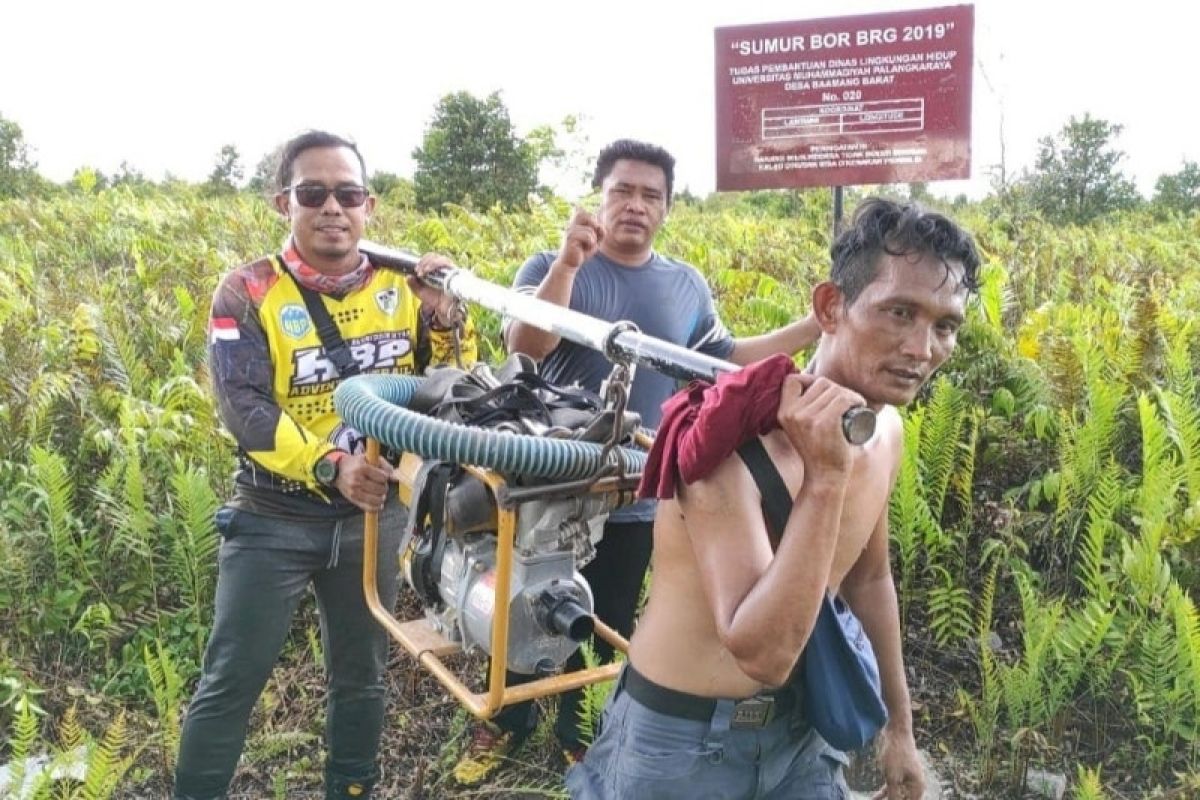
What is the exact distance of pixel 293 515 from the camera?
9.32ft

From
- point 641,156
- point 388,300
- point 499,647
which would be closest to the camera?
point 499,647

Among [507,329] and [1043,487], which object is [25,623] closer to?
[507,329]

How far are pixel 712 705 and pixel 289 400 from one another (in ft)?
5.13

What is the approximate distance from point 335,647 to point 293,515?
0.48 metres

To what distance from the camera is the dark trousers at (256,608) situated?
280cm

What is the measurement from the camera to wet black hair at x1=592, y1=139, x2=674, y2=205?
3.46 metres

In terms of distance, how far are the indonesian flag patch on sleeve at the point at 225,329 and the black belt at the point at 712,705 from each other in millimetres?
1515

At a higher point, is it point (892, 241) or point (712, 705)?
point (892, 241)

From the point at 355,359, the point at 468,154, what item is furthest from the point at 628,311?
the point at 468,154

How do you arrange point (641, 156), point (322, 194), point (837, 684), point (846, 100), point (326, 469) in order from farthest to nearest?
point (846, 100)
point (641, 156)
point (322, 194)
point (326, 469)
point (837, 684)

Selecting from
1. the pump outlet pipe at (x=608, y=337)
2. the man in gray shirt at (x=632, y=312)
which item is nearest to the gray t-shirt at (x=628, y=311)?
the man in gray shirt at (x=632, y=312)

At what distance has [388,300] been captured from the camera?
2.96 m

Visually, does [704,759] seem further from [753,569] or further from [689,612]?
[753,569]

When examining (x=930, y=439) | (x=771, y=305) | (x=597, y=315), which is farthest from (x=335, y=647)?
(x=771, y=305)
